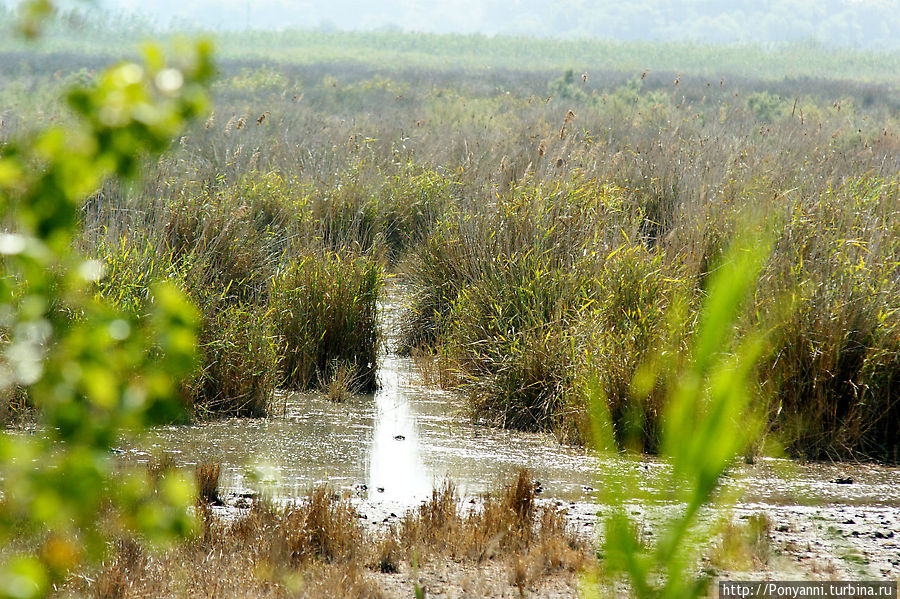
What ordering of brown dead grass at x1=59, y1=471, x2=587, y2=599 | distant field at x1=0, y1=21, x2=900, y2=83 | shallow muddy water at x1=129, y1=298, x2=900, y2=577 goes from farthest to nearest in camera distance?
distant field at x1=0, y1=21, x2=900, y2=83 < shallow muddy water at x1=129, y1=298, x2=900, y2=577 < brown dead grass at x1=59, y1=471, x2=587, y2=599

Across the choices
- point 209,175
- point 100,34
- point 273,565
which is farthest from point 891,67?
point 273,565

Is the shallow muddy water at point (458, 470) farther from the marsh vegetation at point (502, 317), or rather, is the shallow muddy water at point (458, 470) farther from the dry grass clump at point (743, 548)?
the marsh vegetation at point (502, 317)

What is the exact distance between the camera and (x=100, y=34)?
66.6m

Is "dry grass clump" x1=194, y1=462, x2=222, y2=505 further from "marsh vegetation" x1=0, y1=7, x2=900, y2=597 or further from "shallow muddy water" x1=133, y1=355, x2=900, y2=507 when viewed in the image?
"shallow muddy water" x1=133, y1=355, x2=900, y2=507

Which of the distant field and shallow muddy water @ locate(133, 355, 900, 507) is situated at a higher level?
the distant field

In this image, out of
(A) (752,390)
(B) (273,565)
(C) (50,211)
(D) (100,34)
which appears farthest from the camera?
(D) (100,34)

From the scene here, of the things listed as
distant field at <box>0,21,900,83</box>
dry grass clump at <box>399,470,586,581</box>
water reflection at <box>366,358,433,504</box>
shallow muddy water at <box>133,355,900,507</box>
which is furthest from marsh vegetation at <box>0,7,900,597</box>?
distant field at <box>0,21,900,83</box>

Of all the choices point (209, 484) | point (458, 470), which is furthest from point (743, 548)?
point (209, 484)

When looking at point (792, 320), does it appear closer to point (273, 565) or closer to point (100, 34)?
point (273, 565)

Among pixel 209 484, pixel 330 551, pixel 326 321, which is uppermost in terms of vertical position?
pixel 326 321

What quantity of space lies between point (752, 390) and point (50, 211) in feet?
16.8

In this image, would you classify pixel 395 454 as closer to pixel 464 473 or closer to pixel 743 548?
pixel 464 473

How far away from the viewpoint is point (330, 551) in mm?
3877

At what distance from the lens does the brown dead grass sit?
3.42 m
